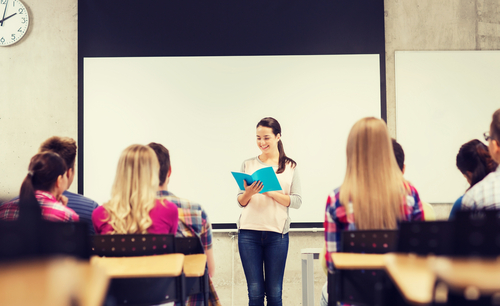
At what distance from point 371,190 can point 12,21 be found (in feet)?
12.6

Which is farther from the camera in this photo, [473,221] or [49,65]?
[49,65]

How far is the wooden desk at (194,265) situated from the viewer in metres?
1.34

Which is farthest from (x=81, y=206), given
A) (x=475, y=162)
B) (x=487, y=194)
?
(x=475, y=162)

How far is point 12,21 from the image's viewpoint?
3414 mm

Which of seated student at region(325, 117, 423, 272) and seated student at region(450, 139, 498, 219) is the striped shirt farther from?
seated student at region(450, 139, 498, 219)

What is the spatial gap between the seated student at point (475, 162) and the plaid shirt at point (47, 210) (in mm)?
2002

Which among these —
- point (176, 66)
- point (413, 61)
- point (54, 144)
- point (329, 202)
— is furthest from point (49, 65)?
point (413, 61)

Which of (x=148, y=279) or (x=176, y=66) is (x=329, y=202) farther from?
(x=176, y=66)

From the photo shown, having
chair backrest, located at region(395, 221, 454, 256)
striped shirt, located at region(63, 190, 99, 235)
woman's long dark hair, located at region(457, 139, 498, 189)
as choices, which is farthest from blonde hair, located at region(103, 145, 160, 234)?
woman's long dark hair, located at region(457, 139, 498, 189)

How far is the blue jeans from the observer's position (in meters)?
2.41

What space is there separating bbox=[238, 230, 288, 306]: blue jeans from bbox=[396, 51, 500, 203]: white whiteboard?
1.81 m

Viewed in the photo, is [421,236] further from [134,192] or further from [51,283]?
[134,192]

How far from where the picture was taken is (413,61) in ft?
11.4

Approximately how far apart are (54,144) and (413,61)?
10.9 feet
